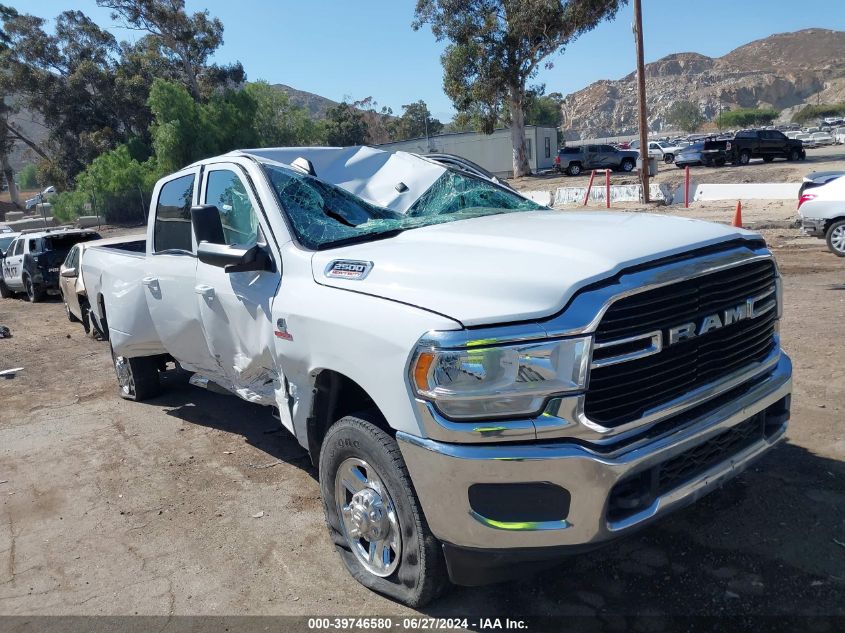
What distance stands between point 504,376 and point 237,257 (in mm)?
1804

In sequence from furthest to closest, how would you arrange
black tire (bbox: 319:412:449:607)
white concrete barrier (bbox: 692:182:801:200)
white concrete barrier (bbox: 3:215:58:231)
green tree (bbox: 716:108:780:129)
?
green tree (bbox: 716:108:780:129) → white concrete barrier (bbox: 3:215:58:231) → white concrete barrier (bbox: 692:182:801:200) → black tire (bbox: 319:412:449:607)

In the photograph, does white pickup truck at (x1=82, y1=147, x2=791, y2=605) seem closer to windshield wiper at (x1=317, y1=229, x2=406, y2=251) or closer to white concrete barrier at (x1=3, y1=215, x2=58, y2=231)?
windshield wiper at (x1=317, y1=229, x2=406, y2=251)

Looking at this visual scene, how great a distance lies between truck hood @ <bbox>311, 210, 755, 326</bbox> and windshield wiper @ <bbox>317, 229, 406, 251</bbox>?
0.27 feet

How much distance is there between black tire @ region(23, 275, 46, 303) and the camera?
16.9m

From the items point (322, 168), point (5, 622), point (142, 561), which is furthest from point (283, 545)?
point (322, 168)

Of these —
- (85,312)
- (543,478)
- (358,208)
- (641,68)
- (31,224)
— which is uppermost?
(641,68)

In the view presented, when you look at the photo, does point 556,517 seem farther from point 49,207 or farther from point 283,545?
point 49,207

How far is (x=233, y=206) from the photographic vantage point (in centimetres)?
436

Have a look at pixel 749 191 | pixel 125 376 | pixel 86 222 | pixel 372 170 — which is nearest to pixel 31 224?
pixel 86 222

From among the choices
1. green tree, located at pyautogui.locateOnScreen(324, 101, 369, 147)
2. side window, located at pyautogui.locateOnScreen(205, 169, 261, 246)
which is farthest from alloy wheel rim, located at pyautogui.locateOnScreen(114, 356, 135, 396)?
green tree, located at pyautogui.locateOnScreen(324, 101, 369, 147)

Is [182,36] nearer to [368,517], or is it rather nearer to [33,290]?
[33,290]

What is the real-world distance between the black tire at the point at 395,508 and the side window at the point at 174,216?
2.38m

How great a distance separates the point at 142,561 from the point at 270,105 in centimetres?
5206

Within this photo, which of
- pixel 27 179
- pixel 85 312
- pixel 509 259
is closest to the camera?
pixel 509 259
